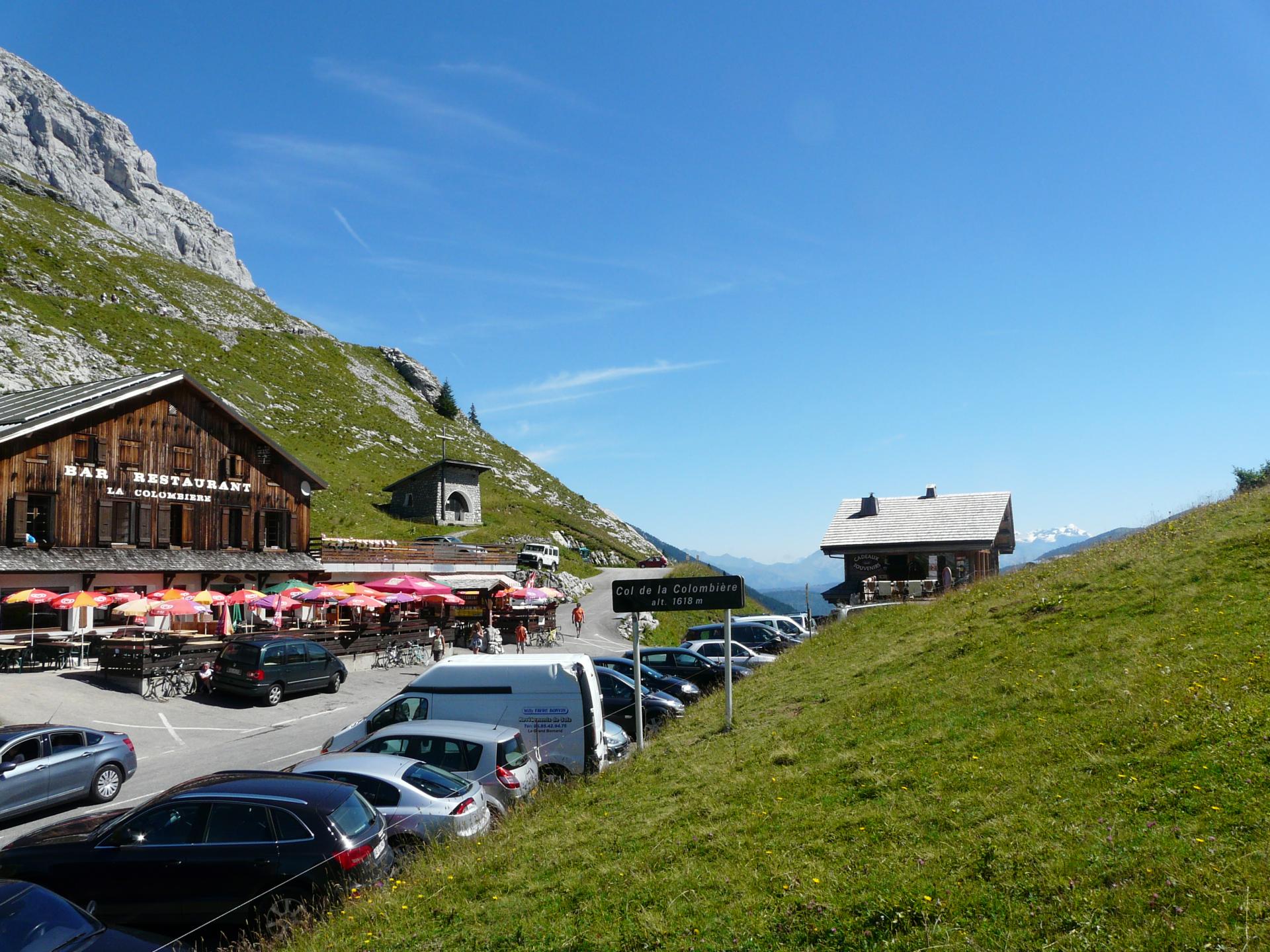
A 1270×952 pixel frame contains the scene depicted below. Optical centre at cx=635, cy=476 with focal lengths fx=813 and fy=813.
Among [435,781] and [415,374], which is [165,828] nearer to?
[435,781]

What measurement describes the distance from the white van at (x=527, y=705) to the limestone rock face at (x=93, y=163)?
524 ft

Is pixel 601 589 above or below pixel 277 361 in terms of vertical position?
below

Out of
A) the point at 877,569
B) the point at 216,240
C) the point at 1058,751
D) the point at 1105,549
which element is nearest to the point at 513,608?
the point at 877,569

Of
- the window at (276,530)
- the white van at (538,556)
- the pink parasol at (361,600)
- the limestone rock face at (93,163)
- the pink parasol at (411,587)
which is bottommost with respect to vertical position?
the pink parasol at (361,600)

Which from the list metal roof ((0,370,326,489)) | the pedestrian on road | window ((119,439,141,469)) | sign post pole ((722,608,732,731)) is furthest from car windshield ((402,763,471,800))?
window ((119,439,141,469))

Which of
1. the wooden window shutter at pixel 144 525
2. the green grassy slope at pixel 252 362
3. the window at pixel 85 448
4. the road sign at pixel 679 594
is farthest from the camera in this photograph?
the green grassy slope at pixel 252 362

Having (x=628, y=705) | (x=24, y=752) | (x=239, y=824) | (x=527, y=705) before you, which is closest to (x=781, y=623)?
(x=628, y=705)

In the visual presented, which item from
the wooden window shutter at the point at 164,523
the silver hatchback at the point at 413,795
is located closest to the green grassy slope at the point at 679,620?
the wooden window shutter at the point at 164,523

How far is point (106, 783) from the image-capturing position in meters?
15.0

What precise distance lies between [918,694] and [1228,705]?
15.9ft

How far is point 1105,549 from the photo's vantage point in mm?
21797

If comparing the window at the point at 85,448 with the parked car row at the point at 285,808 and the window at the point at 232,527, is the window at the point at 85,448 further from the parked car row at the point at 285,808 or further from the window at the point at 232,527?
the parked car row at the point at 285,808

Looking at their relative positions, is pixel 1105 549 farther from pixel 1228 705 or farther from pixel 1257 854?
pixel 1257 854

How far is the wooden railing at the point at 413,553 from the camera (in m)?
46.2
